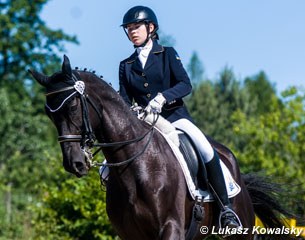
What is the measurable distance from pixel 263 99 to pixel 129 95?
71.8m

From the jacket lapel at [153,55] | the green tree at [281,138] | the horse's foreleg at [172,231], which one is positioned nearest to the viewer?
the horse's foreleg at [172,231]

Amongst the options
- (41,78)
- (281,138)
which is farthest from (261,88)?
(41,78)

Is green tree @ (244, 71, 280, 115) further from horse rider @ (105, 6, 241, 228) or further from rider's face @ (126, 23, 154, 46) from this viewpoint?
rider's face @ (126, 23, 154, 46)

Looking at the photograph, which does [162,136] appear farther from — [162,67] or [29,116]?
[29,116]

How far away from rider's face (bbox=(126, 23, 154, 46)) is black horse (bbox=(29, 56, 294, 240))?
824 mm

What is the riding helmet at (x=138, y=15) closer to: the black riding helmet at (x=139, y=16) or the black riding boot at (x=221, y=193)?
the black riding helmet at (x=139, y=16)

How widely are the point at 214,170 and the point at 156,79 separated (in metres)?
1.16

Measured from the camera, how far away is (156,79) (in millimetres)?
7777

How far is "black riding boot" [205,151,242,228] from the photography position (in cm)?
795

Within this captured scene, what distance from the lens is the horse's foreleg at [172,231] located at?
22.9 feet

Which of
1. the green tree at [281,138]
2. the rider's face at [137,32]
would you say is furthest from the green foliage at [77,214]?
the green tree at [281,138]

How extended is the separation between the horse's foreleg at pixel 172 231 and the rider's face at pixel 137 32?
1.96 m

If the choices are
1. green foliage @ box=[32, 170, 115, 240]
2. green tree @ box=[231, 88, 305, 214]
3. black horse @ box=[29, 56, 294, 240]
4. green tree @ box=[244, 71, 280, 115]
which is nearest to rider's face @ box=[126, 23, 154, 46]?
black horse @ box=[29, 56, 294, 240]

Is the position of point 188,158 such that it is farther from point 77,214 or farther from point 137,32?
point 77,214
